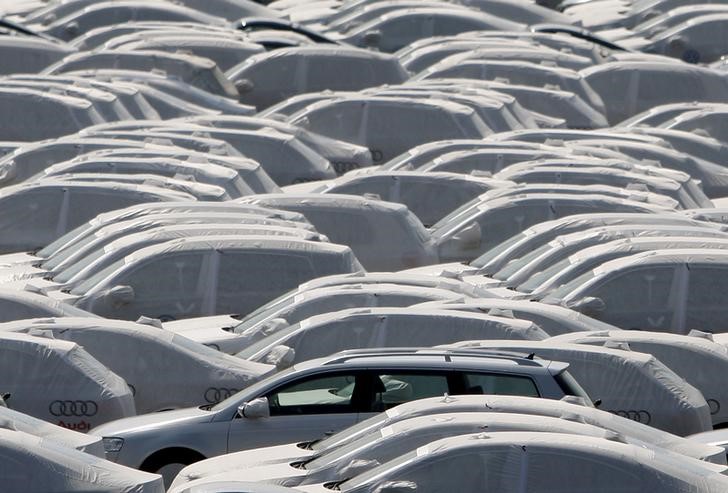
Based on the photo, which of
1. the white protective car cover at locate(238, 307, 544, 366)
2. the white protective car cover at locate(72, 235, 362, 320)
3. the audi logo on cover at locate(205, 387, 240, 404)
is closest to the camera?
the audi logo on cover at locate(205, 387, 240, 404)

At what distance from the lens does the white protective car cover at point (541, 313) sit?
13758mm

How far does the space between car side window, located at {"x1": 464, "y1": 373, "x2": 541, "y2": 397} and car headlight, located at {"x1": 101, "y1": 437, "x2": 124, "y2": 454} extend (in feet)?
7.33

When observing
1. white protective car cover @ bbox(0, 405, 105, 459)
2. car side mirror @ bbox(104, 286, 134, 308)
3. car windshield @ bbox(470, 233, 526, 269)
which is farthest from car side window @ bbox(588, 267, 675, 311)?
white protective car cover @ bbox(0, 405, 105, 459)

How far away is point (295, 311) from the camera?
1385 centimetres

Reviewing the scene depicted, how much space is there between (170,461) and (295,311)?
2.87 metres

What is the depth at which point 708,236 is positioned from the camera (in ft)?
53.9

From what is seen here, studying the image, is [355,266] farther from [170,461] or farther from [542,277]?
[170,461]

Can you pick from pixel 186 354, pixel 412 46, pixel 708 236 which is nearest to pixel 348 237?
pixel 708 236

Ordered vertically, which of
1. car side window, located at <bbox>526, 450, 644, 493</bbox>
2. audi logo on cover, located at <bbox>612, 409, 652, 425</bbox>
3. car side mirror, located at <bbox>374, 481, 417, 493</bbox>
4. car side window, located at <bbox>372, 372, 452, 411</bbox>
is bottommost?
audi logo on cover, located at <bbox>612, 409, 652, 425</bbox>

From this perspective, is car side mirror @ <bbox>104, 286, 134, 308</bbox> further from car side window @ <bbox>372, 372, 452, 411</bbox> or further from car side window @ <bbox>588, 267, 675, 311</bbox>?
car side window @ <bbox>588, 267, 675, 311</bbox>

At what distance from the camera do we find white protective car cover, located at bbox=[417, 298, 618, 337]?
13758 mm

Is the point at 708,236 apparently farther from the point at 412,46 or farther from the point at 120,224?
the point at 412,46

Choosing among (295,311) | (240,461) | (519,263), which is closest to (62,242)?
(295,311)

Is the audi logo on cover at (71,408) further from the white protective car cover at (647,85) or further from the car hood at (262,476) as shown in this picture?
the white protective car cover at (647,85)
